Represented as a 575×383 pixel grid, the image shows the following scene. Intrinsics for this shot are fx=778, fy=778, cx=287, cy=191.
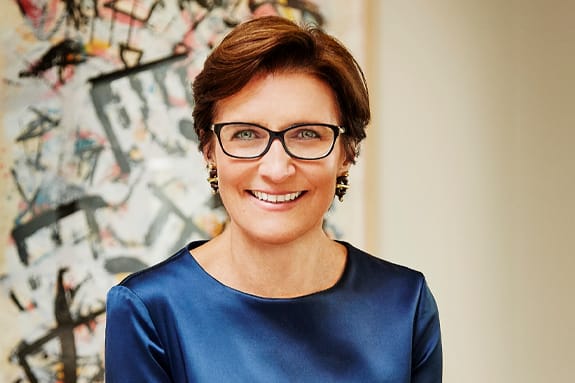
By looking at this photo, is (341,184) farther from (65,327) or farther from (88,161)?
(65,327)

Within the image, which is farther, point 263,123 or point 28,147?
point 28,147

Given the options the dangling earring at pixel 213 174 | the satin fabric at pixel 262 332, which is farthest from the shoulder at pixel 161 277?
the dangling earring at pixel 213 174

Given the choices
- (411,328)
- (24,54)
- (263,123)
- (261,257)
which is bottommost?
(411,328)

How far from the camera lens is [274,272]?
1394 millimetres

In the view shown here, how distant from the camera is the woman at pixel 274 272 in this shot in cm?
126

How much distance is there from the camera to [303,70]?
1.28m

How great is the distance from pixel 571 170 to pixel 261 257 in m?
1.21

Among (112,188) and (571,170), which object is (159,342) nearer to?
(112,188)

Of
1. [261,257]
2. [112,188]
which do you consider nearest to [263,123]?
[261,257]

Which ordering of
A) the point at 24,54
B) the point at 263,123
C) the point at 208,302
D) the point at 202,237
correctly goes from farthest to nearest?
the point at 202,237, the point at 24,54, the point at 208,302, the point at 263,123

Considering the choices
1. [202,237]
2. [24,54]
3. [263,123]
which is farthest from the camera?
[202,237]

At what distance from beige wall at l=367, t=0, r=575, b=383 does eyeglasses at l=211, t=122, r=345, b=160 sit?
0.98m

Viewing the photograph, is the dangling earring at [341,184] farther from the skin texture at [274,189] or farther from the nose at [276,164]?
the nose at [276,164]

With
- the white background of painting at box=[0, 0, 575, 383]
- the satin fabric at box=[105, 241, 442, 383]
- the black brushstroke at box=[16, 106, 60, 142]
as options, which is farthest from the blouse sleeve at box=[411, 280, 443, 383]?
the black brushstroke at box=[16, 106, 60, 142]
